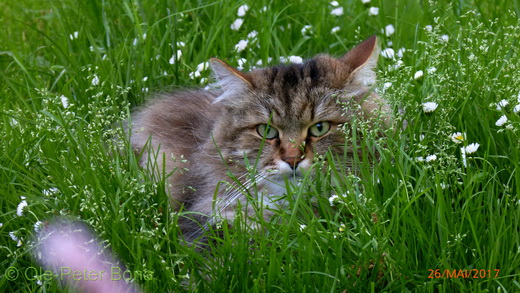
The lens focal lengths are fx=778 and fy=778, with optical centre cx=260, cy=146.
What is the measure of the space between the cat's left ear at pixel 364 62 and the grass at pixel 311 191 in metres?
0.09

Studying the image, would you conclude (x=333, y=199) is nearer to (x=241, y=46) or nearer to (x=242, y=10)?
(x=241, y=46)

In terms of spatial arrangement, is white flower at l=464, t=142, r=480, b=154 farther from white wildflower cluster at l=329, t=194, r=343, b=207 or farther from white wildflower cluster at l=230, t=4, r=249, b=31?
white wildflower cluster at l=230, t=4, r=249, b=31

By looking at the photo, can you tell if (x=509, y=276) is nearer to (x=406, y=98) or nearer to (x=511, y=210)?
(x=511, y=210)

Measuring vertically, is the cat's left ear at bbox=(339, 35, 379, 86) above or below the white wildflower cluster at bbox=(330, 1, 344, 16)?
above

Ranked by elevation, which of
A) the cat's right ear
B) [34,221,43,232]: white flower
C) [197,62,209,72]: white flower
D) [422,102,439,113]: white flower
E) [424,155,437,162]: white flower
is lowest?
[34,221,43,232]: white flower

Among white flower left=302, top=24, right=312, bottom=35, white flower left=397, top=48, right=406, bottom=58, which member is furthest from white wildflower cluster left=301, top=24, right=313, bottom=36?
white flower left=397, top=48, right=406, bottom=58

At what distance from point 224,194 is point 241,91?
1.61ft

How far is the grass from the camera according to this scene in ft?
8.92

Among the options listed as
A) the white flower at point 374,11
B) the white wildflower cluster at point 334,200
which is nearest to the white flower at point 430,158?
the white wildflower cluster at point 334,200

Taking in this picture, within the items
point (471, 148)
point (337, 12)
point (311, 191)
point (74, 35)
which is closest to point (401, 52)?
point (337, 12)

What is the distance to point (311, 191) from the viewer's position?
3125 mm

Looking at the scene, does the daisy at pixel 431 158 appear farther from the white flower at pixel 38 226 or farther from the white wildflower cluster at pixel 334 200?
the white flower at pixel 38 226

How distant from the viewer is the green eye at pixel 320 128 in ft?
11.4

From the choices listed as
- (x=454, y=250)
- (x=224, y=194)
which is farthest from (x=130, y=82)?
(x=454, y=250)
